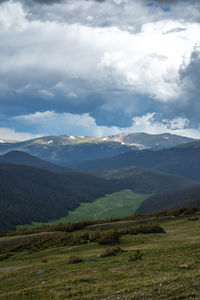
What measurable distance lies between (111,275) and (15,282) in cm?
814

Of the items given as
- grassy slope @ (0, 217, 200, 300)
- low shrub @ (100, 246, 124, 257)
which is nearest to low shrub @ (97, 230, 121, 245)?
grassy slope @ (0, 217, 200, 300)

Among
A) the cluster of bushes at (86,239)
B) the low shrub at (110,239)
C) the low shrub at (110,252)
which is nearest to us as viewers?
the low shrub at (110,252)

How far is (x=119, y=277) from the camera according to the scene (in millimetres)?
17641

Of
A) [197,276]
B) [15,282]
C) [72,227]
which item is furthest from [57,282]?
[72,227]

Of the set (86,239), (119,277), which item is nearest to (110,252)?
(119,277)

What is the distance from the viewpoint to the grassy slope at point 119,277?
45.6 ft

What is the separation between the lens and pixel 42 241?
38000 mm

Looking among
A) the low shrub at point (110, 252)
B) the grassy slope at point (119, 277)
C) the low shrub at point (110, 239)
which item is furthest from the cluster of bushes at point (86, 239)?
the low shrub at point (110, 252)

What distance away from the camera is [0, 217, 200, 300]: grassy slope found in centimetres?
1391

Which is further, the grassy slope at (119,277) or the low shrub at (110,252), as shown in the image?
the low shrub at (110,252)

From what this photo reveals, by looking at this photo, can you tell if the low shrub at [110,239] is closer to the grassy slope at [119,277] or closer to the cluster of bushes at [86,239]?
the cluster of bushes at [86,239]

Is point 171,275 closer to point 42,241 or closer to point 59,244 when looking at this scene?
point 59,244

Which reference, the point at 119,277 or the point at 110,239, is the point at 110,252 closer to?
the point at 110,239

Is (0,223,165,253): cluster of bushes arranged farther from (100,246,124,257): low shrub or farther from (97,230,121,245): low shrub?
(100,246,124,257): low shrub
